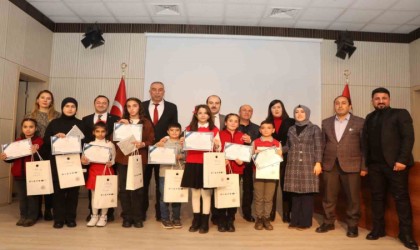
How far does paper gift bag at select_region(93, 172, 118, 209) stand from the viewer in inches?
121

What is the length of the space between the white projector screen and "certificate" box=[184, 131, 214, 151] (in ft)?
7.91

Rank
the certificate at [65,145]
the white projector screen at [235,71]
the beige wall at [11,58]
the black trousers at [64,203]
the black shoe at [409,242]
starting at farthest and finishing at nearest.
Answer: the white projector screen at [235,71] → the beige wall at [11,58] → the black trousers at [64,203] → the certificate at [65,145] → the black shoe at [409,242]

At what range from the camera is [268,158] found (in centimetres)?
324

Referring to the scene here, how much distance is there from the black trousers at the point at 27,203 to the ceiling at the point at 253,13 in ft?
9.81

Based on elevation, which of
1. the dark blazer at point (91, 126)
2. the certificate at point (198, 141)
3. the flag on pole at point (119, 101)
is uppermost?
the flag on pole at point (119, 101)

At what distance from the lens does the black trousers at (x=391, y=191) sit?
292cm

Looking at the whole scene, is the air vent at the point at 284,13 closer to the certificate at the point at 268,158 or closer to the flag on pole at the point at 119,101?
the certificate at the point at 268,158

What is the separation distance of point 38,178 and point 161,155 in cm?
129

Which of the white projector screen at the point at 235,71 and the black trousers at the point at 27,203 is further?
the white projector screen at the point at 235,71

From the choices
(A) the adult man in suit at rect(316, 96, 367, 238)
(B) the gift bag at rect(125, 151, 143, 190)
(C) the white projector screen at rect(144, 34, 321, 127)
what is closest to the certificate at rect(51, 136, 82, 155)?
(B) the gift bag at rect(125, 151, 143, 190)

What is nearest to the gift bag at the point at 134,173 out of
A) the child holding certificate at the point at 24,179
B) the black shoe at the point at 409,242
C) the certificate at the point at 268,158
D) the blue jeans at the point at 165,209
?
the blue jeans at the point at 165,209

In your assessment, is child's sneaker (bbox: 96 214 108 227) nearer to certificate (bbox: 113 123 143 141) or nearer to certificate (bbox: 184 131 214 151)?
certificate (bbox: 113 123 143 141)

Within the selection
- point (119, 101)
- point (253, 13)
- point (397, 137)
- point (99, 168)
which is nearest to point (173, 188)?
point (99, 168)

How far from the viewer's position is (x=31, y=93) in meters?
5.37
